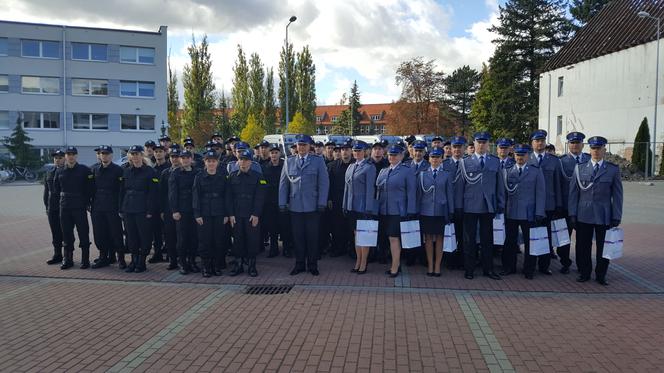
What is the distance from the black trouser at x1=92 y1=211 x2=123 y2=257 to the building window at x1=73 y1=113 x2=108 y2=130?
130 ft

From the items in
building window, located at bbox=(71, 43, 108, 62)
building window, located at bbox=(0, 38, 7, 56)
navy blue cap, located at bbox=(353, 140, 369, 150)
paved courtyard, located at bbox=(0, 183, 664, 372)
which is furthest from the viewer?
building window, located at bbox=(71, 43, 108, 62)

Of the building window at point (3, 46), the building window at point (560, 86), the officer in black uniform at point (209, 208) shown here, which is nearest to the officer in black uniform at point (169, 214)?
the officer in black uniform at point (209, 208)

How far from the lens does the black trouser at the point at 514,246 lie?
748cm

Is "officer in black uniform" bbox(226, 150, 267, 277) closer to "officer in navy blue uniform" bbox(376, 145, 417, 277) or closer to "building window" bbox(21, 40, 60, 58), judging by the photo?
"officer in navy blue uniform" bbox(376, 145, 417, 277)

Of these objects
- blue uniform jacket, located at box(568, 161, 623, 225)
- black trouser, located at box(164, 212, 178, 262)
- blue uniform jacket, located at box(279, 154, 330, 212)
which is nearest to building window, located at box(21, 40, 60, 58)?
black trouser, located at box(164, 212, 178, 262)

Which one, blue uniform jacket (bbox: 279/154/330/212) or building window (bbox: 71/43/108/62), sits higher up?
building window (bbox: 71/43/108/62)

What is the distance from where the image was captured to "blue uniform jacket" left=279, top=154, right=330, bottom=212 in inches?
301

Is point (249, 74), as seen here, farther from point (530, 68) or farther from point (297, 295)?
point (297, 295)

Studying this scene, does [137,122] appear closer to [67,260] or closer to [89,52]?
[89,52]

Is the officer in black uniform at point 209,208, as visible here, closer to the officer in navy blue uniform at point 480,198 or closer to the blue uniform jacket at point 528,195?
the officer in navy blue uniform at point 480,198

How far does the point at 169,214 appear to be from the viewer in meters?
8.01

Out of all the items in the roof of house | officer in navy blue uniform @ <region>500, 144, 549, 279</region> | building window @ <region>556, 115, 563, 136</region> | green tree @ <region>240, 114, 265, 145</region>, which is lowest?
officer in navy blue uniform @ <region>500, 144, 549, 279</region>

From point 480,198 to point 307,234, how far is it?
8.80 feet

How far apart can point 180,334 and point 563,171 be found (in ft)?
20.5
